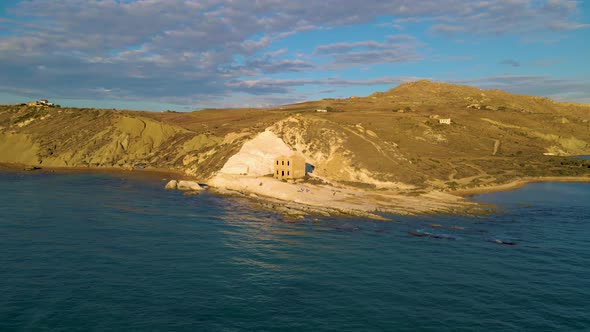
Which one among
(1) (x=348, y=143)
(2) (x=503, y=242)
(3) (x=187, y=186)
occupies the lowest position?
(2) (x=503, y=242)

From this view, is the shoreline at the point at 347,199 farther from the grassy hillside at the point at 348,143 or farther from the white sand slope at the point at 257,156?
the grassy hillside at the point at 348,143

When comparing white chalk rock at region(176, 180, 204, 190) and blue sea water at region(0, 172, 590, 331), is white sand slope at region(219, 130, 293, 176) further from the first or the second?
blue sea water at region(0, 172, 590, 331)

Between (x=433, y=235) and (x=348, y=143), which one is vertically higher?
(x=348, y=143)

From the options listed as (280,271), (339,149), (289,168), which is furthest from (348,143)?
(280,271)

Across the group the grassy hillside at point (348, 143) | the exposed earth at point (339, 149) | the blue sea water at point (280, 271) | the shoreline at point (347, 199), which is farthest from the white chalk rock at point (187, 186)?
the blue sea water at point (280, 271)

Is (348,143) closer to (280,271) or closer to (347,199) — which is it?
(347,199)

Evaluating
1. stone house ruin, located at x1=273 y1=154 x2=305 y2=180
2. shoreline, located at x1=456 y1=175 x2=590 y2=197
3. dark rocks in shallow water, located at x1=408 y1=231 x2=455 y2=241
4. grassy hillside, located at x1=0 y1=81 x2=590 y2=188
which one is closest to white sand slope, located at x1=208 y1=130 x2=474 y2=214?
stone house ruin, located at x1=273 y1=154 x2=305 y2=180
